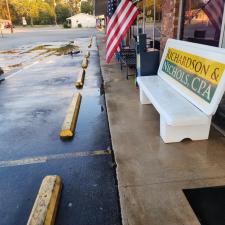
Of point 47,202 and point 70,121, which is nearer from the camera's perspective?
point 47,202

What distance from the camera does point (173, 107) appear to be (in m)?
3.78

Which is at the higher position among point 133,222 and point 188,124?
point 188,124

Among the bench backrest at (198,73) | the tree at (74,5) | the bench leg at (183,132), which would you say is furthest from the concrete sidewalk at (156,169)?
the tree at (74,5)

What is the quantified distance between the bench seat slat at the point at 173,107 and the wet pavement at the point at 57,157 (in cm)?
105

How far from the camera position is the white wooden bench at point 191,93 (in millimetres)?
3469

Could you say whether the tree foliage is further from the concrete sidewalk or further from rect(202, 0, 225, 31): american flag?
the concrete sidewalk

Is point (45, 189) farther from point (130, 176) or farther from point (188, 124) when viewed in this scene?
point (188, 124)

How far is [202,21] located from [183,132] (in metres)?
2.91

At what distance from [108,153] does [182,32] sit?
351 cm

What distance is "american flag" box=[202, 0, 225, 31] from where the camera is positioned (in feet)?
14.5

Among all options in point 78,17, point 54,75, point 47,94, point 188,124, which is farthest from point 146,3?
point 78,17

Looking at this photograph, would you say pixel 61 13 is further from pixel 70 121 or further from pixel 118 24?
pixel 70 121

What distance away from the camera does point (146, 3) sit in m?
10.4

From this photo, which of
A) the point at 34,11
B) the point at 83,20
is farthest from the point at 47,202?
the point at 34,11
